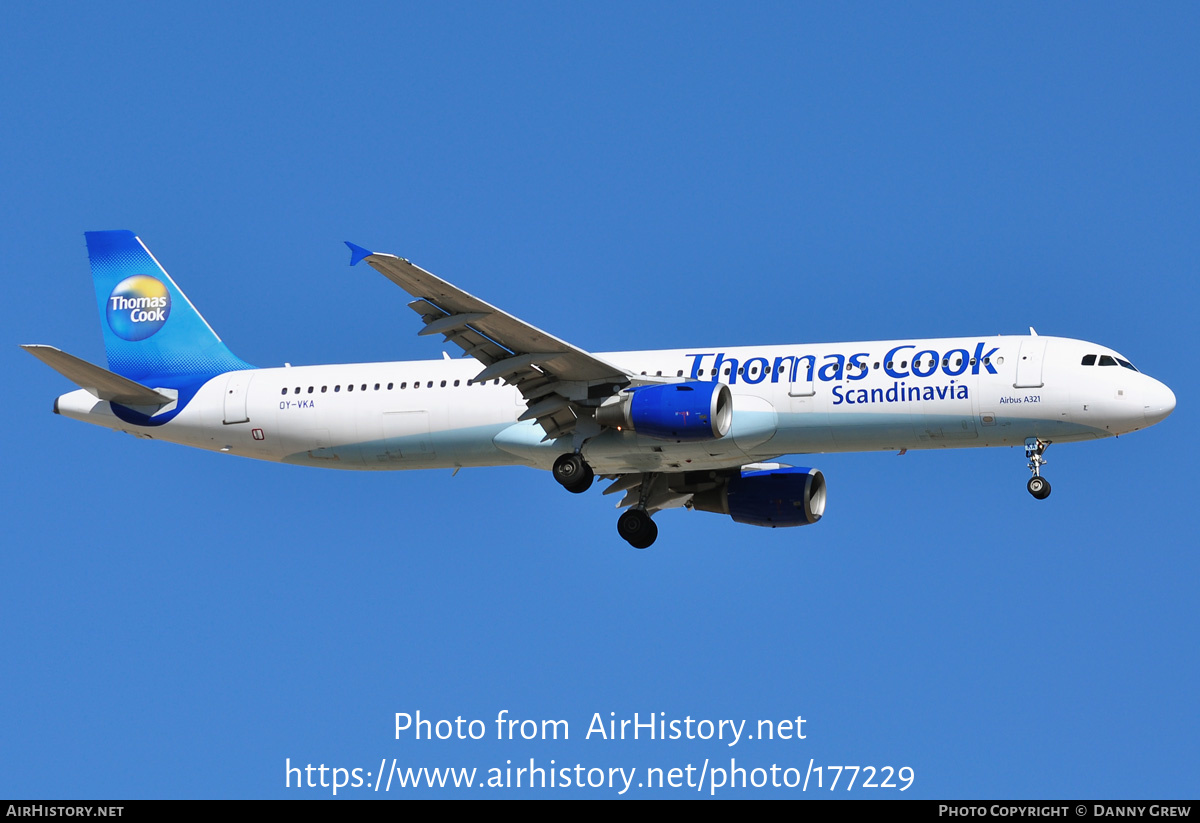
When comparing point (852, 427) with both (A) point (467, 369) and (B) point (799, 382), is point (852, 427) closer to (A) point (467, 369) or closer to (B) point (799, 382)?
(B) point (799, 382)

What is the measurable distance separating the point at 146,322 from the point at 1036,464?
938 inches

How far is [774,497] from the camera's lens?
138 feet

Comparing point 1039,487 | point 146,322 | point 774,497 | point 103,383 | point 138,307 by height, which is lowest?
point 1039,487

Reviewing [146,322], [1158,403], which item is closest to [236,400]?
[146,322]

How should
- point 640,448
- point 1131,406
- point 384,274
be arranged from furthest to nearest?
1. point 640,448
2. point 1131,406
3. point 384,274

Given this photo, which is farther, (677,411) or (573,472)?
(573,472)

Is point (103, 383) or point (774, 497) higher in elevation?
point (103, 383)

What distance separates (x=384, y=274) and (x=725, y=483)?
13368mm

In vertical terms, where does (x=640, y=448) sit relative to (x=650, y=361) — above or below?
below

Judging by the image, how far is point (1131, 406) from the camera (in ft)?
117

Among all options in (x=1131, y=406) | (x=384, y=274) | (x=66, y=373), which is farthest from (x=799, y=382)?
(x=66, y=373)

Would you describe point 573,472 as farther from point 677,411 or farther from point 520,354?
point 677,411

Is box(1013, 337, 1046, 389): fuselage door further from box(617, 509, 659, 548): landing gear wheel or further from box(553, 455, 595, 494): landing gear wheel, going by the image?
box(617, 509, 659, 548): landing gear wheel
